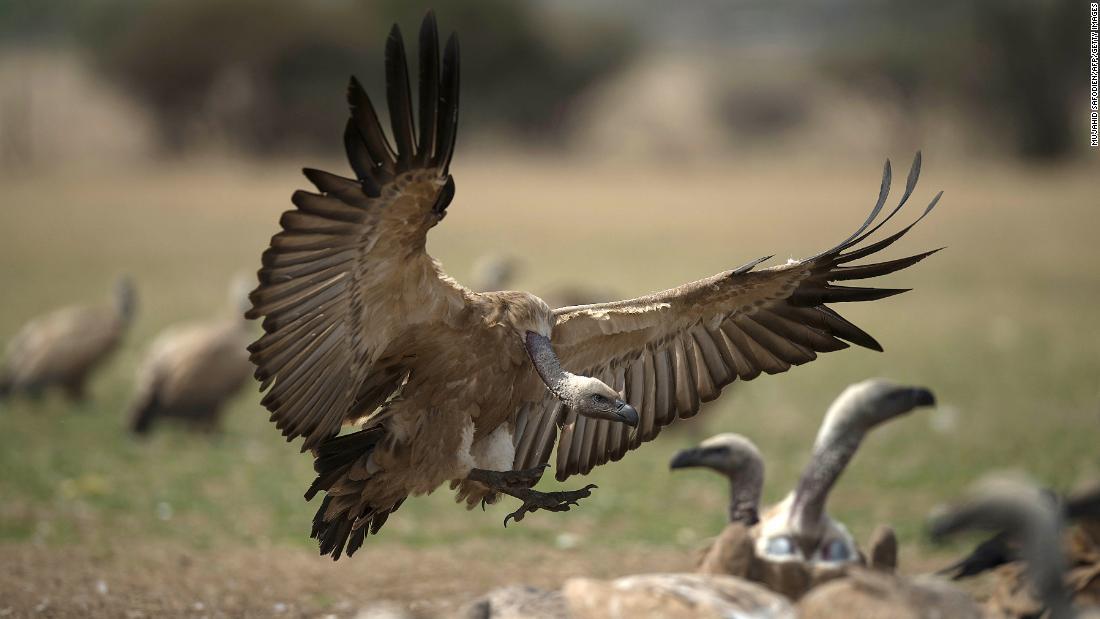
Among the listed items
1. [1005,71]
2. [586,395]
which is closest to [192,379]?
[586,395]

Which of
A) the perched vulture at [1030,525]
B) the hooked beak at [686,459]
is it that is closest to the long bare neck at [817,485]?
the hooked beak at [686,459]

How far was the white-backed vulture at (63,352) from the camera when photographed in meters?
10.3

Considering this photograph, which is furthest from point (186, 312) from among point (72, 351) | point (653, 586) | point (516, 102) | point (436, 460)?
point (516, 102)

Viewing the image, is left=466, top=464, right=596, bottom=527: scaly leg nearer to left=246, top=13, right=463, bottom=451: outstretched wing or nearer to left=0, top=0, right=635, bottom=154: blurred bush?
left=246, top=13, right=463, bottom=451: outstretched wing

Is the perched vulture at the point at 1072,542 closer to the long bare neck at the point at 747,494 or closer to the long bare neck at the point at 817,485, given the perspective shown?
the long bare neck at the point at 817,485

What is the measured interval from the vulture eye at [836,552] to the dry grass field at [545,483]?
1449mm

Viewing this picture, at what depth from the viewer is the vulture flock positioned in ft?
13.0

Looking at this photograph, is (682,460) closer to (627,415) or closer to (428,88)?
(627,415)

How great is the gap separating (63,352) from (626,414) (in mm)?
7010

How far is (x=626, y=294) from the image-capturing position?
16.3 m

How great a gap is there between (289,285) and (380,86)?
116 feet

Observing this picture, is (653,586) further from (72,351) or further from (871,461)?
(72,351)

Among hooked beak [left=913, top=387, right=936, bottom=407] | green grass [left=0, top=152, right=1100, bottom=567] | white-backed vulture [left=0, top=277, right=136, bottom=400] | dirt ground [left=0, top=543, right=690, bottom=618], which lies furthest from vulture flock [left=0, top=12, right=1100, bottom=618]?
white-backed vulture [left=0, top=277, right=136, bottom=400]

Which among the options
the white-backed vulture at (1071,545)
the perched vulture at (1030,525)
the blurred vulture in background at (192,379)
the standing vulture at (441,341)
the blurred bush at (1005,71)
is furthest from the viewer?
the blurred bush at (1005,71)
